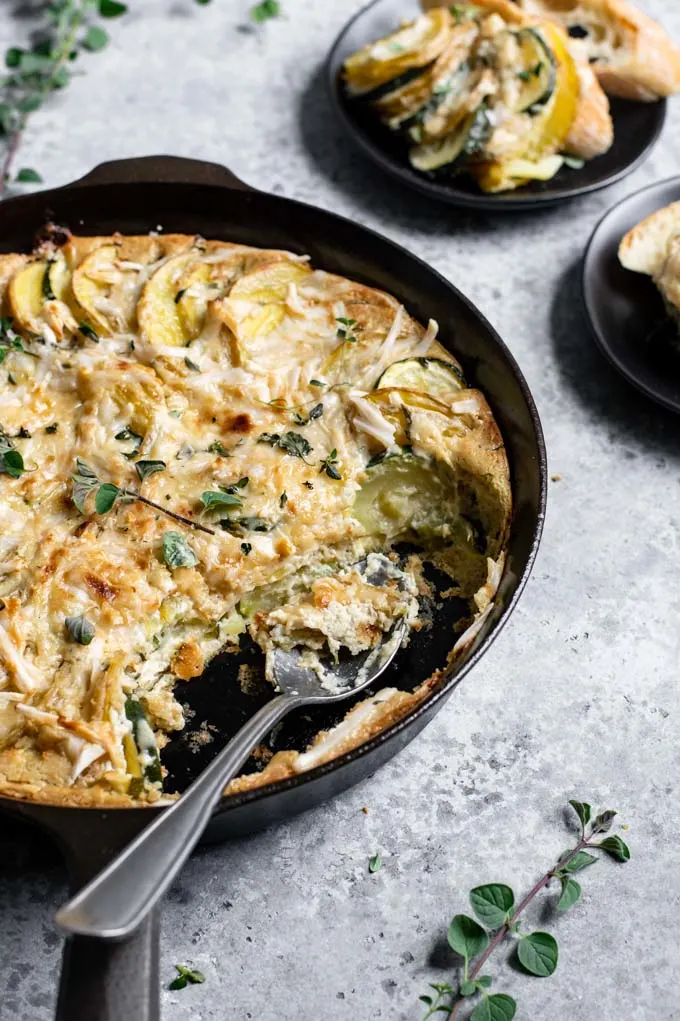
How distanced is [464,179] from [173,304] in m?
1.58

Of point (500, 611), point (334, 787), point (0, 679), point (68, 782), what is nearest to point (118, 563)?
point (0, 679)

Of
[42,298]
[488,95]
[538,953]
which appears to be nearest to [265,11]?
[488,95]

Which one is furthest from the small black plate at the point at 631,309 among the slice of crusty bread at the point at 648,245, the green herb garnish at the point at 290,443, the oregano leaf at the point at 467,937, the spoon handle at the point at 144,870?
the spoon handle at the point at 144,870

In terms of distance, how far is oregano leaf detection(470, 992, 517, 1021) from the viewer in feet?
9.91

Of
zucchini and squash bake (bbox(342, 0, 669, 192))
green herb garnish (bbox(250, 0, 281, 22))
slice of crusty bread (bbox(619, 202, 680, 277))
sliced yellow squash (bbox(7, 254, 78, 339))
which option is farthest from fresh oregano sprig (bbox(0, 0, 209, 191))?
slice of crusty bread (bbox(619, 202, 680, 277))

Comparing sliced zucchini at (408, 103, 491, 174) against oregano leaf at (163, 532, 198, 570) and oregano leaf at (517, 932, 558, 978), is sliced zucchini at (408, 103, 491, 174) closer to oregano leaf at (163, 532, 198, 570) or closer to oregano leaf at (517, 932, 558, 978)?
oregano leaf at (163, 532, 198, 570)

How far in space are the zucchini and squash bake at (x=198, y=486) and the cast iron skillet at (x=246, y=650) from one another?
8cm

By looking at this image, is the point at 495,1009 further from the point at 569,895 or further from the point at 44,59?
the point at 44,59

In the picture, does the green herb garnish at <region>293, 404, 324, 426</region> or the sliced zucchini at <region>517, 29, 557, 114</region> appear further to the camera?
the sliced zucchini at <region>517, 29, 557, 114</region>

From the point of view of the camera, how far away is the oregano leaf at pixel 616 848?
3334mm

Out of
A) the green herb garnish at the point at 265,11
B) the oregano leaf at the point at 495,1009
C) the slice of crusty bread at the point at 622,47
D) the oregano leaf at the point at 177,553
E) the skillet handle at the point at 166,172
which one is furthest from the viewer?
the green herb garnish at the point at 265,11

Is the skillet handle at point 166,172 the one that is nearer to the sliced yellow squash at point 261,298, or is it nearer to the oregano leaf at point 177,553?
the sliced yellow squash at point 261,298

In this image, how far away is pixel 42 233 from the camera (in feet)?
13.8

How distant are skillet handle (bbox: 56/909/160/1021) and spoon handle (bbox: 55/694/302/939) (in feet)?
0.27
